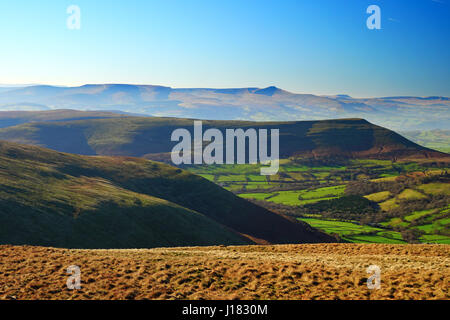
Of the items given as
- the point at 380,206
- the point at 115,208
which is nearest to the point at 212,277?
the point at 115,208

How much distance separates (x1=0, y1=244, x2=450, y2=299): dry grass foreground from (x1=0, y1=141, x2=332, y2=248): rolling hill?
19.1 m

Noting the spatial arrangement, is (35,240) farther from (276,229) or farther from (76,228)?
(276,229)

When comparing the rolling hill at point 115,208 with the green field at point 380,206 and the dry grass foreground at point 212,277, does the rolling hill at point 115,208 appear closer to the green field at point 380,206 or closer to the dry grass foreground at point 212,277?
the dry grass foreground at point 212,277

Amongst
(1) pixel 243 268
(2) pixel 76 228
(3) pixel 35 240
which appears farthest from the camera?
(2) pixel 76 228

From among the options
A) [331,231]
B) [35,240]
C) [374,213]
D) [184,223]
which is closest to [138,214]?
[184,223]

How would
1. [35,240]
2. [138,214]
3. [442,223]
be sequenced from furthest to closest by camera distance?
1. [442,223]
2. [138,214]
3. [35,240]

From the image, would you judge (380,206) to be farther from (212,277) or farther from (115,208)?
(212,277)

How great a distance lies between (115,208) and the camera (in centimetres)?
6475

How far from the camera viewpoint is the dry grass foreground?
2094 centimetres

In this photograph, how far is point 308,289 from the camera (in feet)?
71.1

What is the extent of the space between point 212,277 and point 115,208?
45.6m

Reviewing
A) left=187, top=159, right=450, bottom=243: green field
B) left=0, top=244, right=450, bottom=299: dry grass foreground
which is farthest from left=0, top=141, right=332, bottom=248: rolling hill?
left=187, top=159, right=450, bottom=243: green field

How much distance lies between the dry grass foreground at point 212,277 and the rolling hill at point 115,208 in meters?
19.1

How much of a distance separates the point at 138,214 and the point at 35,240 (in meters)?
24.4
